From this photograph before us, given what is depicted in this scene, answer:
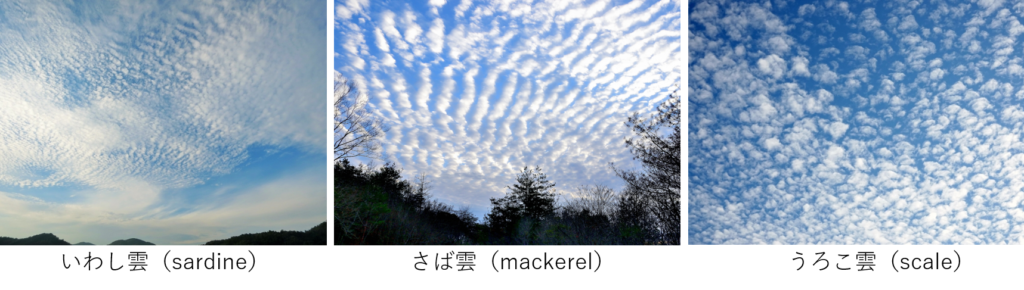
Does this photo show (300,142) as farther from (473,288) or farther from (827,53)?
(827,53)

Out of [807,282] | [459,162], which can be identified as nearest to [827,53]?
[807,282]

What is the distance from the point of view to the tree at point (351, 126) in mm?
5322

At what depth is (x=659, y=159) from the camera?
18.4 feet

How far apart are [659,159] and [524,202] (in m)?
2.40

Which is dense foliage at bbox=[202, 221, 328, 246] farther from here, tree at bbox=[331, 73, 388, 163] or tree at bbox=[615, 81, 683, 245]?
tree at bbox=[615, 81, 683, 245]

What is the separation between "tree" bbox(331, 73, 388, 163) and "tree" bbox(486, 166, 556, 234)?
83.1 inches

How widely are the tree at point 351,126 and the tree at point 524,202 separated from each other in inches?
83.1

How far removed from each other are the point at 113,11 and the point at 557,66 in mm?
4884

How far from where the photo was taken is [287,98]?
12.8ft

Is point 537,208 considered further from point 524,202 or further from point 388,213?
point 388,213

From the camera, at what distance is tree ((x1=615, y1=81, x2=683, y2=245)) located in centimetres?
526

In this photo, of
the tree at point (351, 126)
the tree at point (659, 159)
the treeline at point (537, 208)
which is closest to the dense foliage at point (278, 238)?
the treeline at point (537, 208)

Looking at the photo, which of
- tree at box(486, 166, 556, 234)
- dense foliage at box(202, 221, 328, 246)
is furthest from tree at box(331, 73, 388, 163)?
tree at box(486, 166, 556, 234)

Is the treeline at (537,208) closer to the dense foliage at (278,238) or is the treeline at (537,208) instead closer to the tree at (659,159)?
the tree at (659,159)
